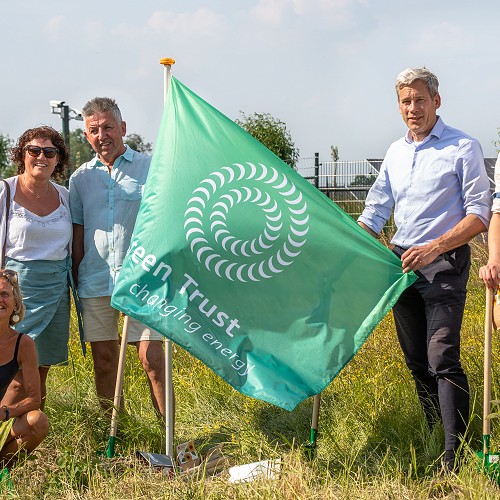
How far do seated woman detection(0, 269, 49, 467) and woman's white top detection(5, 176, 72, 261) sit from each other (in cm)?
33

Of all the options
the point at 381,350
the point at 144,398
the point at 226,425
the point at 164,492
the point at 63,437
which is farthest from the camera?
the point at 381,350

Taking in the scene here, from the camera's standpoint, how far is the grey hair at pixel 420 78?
189 inches

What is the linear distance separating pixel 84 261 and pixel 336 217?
1.62m

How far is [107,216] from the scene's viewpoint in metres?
5.56

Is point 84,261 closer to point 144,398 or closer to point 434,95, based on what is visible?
point 144,398

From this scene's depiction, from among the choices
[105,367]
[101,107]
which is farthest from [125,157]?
[105,367]

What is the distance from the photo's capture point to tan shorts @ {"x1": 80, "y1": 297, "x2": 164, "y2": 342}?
18.3 ft

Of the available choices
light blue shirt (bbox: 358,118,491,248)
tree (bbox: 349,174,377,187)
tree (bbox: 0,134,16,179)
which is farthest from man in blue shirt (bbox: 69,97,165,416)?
tree (bbox: 0,134,16,179)

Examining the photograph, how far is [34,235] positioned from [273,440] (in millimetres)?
1858

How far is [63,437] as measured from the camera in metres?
5.52

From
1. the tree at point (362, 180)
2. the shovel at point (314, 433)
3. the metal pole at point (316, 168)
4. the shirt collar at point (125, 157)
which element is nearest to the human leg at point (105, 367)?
the shirt collar at point (125, 157)

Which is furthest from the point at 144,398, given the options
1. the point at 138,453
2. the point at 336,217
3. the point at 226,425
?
the point at 336,217

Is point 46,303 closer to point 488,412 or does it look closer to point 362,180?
point 488,412

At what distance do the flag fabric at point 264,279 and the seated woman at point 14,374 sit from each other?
1.92 feet
